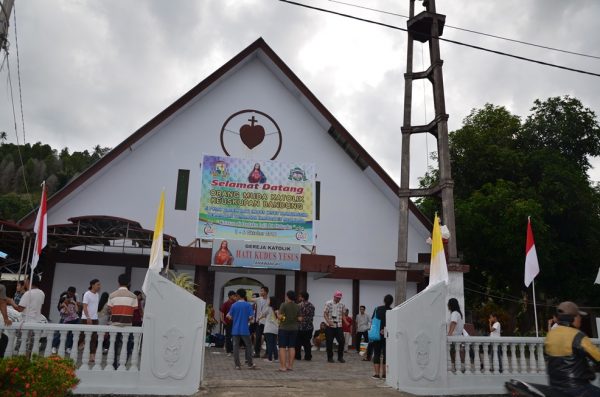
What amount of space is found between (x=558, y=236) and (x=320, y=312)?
11.2m

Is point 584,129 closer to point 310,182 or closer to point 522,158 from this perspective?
point 522,158

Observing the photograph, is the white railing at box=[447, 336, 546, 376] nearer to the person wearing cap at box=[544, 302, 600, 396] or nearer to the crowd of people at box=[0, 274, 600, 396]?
the crowd of people at box=[0, 274, 600, 396]

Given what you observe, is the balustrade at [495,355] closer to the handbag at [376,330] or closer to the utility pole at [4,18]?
the handbag at [376,330]

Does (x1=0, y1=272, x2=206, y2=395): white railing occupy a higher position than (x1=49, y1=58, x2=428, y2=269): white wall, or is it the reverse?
(x1=49, y1=58, x2=428, y2=269): white wall

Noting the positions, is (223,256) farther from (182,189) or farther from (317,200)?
(317,200)

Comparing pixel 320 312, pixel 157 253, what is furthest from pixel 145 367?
pixel 320 312

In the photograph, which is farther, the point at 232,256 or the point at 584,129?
the point at 584,129

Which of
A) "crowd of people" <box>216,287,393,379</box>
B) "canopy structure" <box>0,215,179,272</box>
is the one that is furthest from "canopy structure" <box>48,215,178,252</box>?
"crowd of people" <box>216,287,393,379</box>

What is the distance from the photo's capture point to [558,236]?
21078 mm

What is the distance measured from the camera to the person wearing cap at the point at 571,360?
4.78 meters

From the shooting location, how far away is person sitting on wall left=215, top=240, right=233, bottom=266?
49.2 ft

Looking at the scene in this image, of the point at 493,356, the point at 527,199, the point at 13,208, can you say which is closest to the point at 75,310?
the point at 493,356

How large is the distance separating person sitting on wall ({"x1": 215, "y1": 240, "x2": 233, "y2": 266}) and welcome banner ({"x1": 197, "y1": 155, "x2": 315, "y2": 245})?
975 mm

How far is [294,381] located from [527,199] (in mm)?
15148
